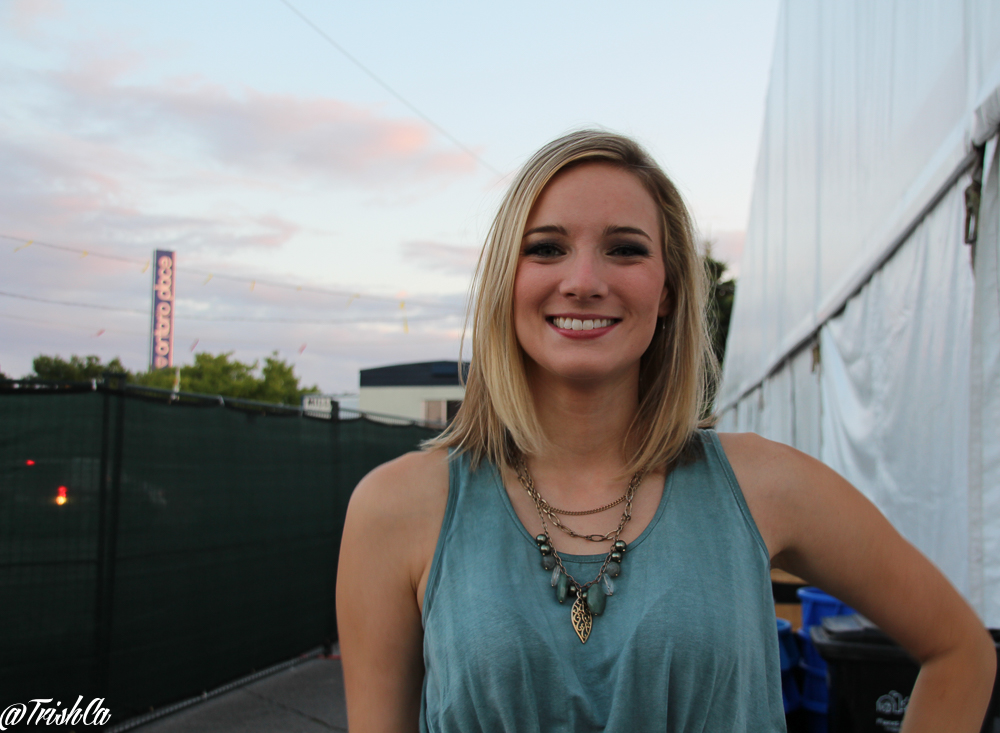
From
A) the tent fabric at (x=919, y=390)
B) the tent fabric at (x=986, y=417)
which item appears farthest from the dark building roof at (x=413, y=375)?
the tent fabric at (x=986, y=417)

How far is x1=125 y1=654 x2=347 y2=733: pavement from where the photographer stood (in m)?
4.16

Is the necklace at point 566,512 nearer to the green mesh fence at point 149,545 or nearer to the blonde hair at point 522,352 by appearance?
the blonde hair at point 522,352

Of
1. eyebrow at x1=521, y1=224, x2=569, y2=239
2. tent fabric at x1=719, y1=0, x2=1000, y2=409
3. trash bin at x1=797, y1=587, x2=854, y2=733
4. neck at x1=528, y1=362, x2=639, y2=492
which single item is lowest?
trash bin at x1=797, y1=587, x2=854, y2=733

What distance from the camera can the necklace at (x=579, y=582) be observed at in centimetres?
121

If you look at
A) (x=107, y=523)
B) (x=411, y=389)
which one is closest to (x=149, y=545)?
(x=107, y=523)

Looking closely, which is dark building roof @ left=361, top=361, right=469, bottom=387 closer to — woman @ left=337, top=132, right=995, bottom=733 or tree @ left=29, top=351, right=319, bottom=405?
tree @ left=29, top=351, right=319, bottom=405

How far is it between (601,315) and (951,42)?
2.31 m

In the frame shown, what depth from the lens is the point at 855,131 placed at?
177 inches

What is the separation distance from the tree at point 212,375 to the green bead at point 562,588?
41.1m

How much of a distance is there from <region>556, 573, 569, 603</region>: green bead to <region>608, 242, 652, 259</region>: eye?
1.95 feet

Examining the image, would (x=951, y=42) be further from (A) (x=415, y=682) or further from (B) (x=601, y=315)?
(A) (x=415, y=682)

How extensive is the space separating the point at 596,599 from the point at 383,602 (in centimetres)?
37

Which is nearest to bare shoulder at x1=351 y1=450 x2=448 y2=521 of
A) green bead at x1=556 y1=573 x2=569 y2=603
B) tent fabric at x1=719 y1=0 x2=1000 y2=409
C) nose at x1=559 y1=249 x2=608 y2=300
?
green bead at x1=556 y1=573 x2=569 y2=603

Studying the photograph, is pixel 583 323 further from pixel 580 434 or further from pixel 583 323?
pixel 580 434
